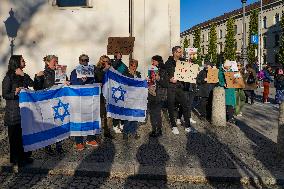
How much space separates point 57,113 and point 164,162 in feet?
6.90

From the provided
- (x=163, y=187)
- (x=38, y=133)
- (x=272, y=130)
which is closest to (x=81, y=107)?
(x=38, y=133)

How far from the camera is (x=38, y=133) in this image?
21.9 feet

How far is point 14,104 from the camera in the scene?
6344 mm

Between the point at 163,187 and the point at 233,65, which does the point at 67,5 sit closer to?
the point at 233,65

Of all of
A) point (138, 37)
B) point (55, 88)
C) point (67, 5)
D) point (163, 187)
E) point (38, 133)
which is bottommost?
point (163, 187)

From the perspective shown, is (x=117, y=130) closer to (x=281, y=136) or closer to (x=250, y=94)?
(x=281, y=136)

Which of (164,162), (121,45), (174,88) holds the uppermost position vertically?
(121,45)

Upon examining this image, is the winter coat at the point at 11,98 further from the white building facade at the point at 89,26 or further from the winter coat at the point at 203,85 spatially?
the white building facade at the point at 89,26

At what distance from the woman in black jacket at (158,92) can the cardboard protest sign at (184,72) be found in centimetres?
30

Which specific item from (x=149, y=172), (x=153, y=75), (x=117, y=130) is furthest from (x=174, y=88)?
(x=149, y=172)

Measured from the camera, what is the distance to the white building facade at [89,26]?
14445 mm

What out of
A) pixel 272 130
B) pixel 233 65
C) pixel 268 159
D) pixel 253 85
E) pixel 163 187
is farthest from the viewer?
pixel 253 85

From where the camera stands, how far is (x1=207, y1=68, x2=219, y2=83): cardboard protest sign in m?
11.1

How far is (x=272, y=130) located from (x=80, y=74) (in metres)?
5.05
